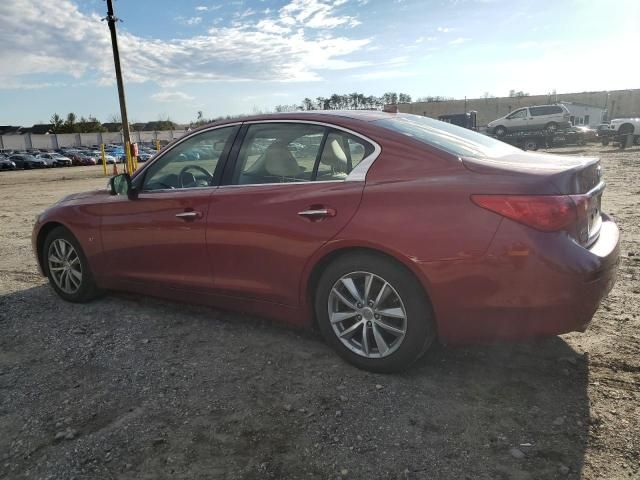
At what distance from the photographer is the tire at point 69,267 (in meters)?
4.57

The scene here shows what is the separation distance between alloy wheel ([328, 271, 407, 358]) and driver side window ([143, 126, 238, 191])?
1403 millimetres

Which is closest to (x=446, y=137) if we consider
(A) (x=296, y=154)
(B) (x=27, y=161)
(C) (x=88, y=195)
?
(A) (x=296, y=154)

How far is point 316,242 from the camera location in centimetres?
314

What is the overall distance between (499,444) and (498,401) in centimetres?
40

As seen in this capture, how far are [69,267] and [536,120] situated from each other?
30246 millimetres

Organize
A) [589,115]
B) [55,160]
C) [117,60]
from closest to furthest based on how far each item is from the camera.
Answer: [117,60], [55,160], [589,115]

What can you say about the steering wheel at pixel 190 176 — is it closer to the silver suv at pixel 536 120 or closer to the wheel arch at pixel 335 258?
the wheel arch at pixel 335 258

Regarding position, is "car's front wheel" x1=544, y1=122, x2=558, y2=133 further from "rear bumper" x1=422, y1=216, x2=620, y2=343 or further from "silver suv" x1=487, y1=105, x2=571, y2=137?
"rear bumper" x1=422, y1=216, x2=620, y2=343

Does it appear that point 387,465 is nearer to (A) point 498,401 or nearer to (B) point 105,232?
(A) point 498,401

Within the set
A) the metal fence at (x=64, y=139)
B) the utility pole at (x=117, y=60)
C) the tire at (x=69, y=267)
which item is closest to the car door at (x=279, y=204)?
the tire at (x=69, y=267)

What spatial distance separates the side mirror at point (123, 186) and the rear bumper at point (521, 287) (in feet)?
8.49

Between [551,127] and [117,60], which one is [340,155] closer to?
[117,60]

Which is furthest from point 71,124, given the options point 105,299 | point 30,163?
point 105,299

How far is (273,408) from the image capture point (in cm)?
283
